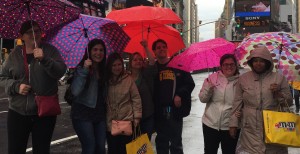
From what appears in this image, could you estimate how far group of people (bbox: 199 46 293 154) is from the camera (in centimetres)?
442

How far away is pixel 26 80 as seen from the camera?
4.18 m

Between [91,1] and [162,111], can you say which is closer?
[162,111]

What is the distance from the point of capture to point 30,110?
163 inches

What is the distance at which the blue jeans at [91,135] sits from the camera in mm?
4648

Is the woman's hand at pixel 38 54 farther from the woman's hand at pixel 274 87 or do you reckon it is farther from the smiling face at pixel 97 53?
the woman's hand at pixel 274 87

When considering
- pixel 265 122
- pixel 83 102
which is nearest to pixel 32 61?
pixel 83 102

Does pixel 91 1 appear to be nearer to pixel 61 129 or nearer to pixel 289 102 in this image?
pixel 61 129

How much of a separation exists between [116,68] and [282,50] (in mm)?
2099

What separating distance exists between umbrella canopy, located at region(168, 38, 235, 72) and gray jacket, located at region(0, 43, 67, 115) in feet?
6.16

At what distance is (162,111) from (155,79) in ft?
1.50

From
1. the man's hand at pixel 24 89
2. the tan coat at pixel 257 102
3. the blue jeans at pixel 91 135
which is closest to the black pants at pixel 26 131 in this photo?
the man's hand at pixel 24 89

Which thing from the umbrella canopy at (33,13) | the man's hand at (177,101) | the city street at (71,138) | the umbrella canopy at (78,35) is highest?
the umbrella canopy at (33,13)

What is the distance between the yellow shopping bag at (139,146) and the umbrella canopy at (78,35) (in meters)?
1.18

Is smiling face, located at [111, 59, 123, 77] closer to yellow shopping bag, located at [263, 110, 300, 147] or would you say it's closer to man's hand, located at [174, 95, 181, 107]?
man's hand, located at [174, 95, 181, 107]
